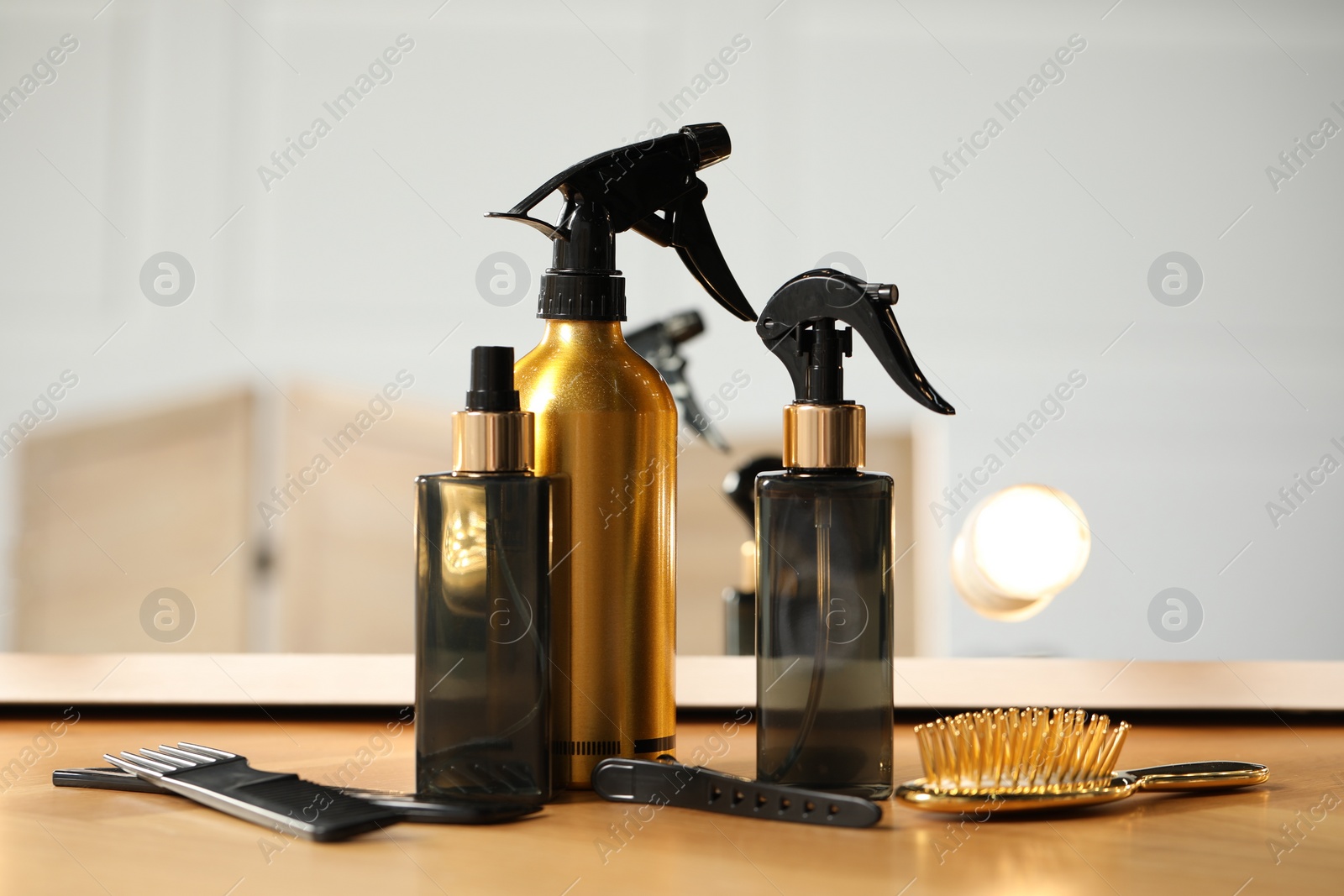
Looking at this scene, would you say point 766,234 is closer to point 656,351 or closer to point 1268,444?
point 1268,444

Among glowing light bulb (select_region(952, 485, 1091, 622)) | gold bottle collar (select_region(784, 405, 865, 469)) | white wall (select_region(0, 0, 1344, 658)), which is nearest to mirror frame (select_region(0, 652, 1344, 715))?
→ glowing light bulb (select_region(952, 485, 1091, 622))

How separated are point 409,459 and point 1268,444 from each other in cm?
114

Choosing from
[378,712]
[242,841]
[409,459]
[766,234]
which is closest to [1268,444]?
[766,234]

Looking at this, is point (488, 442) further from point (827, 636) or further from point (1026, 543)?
point (1026, 543)

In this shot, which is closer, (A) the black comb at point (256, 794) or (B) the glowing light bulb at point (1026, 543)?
(A) the black comb at point (256, 794)

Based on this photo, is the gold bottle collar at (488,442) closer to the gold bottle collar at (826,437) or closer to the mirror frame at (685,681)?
the gold bottle collar at (826,437)

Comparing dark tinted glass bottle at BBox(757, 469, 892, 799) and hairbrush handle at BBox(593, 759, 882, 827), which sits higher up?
dark tinted glass bottle at BBox(757, 469, 892, 799)

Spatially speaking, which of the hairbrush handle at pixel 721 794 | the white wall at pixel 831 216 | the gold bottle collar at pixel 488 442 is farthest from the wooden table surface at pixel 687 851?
the white wall at pixel 831 216

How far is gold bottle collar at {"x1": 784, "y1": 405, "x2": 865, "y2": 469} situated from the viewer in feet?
1.26

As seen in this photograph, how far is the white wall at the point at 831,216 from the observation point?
1.53 meters

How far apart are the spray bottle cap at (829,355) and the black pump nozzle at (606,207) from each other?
0.07 metres

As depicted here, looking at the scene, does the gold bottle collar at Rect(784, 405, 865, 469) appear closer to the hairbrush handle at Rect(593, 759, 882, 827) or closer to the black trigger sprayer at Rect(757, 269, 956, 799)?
the black trigger sprayer at Rect(757, 269, 956, 799)

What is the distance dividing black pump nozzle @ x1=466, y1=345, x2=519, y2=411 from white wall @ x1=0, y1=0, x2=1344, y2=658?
44.5 inches

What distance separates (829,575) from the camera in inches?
15.0
